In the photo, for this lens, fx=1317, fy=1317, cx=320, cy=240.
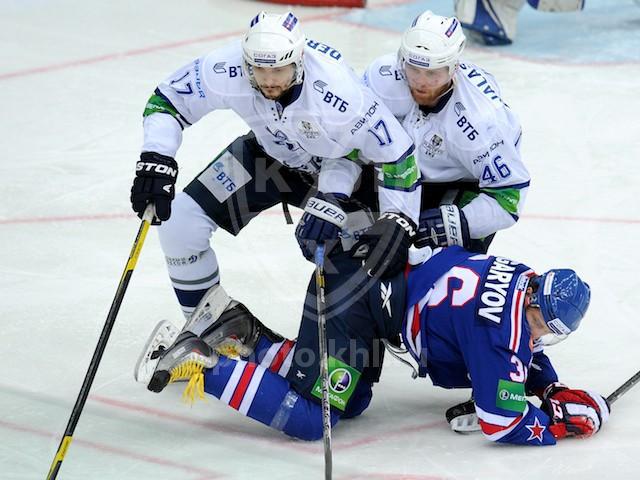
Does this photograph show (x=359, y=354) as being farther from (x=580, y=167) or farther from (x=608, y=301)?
(x=580, y=167)

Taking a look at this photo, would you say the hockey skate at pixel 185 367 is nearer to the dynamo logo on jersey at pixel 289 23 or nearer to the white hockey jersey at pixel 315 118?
the white hockey jersey at pixel 315 118

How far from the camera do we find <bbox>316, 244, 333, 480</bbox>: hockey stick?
317cm

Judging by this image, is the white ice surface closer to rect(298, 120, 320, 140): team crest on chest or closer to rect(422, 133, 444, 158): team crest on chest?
rect(422, 133, 444, 158): team crest on chest

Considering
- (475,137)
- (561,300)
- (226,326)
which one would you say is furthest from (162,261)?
(561,300)

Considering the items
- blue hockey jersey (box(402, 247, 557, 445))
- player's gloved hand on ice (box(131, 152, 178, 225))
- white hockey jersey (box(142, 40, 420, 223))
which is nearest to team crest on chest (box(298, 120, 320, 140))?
white hockey jersey (box(142, 40, 420, 223))

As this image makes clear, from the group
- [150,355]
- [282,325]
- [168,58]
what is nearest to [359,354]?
[150,355]

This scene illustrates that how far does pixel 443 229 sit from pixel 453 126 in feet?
0.98

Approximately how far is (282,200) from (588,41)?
3822 millimetres

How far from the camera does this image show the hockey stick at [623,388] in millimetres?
3572

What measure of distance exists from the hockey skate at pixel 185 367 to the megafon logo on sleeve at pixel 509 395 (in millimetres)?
738

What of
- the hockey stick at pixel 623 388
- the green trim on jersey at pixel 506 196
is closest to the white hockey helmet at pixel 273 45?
the green trim on jersey at pixel 506 196

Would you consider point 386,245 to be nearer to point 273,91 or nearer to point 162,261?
point 273,91

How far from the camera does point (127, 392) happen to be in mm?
3754

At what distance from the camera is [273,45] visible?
11.0 feet
